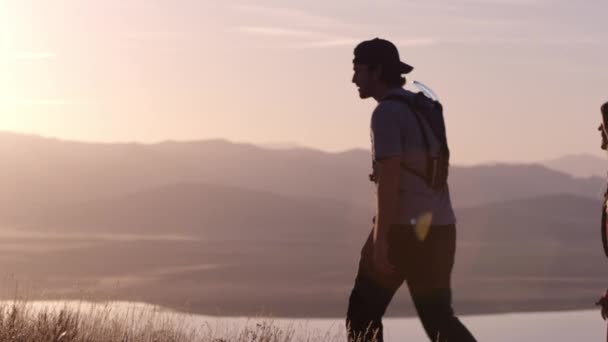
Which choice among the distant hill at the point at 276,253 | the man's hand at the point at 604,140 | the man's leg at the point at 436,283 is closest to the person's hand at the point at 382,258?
the man's leg at the point at 436,283

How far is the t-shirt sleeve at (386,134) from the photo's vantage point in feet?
21.5

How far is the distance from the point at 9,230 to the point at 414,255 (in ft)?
232

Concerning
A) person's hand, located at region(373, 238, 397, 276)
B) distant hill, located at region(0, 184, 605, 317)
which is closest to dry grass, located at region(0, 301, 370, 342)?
person's hand, located at region(373, 238, 397, 276)

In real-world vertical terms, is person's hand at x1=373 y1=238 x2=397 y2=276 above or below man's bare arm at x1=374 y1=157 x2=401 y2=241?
below

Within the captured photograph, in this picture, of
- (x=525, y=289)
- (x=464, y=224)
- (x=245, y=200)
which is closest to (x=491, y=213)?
(x=464, y=224)

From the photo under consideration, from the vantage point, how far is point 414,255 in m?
6.75

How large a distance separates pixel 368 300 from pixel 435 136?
96cm

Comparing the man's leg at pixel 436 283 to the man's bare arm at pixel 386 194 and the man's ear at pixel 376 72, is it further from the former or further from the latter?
the man's ear at pixel 376 72

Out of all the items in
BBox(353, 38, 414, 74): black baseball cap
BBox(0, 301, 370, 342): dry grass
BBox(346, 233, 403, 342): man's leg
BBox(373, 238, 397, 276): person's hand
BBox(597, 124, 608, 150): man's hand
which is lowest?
BBox(0, 301, 370, 342): dry grass

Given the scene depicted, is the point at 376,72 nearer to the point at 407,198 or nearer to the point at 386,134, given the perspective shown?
the point at 386,134

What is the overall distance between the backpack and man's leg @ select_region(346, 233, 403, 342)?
0.49m

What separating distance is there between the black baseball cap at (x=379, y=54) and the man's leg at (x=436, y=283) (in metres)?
0.89

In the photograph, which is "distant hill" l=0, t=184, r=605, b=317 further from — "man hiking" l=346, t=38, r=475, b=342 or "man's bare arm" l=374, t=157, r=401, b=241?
"man's bare arm" l=374, t=157, r=401, b=241

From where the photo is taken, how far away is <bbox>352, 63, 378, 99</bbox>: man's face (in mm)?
6898
